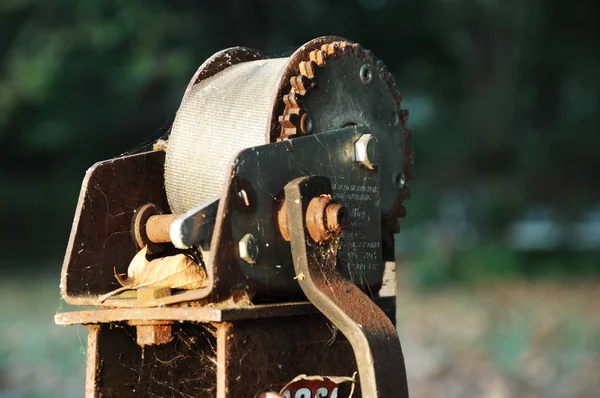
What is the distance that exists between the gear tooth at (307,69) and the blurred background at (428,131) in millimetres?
6085

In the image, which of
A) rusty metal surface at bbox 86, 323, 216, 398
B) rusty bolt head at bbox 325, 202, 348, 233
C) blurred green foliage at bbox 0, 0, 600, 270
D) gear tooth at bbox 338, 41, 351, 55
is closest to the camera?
rusty bolt head at bbox 325, 202, 348, 233

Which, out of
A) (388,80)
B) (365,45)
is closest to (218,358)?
(388,80)

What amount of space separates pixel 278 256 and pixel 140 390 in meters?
0.62

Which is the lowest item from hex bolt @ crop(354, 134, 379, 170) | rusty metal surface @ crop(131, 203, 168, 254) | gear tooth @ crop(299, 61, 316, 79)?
rusty metal surface @ crop(131, 203, 168, 254)

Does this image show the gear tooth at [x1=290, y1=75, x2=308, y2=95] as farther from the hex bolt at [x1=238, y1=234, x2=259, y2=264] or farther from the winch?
the hex bolt at [x1=238, y1=234, x2=259, y2=264]

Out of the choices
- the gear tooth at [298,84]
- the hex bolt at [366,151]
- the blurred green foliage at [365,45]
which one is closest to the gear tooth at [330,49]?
the gear tooth at [298,84]

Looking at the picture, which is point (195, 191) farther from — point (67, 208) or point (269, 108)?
point (67, 208)

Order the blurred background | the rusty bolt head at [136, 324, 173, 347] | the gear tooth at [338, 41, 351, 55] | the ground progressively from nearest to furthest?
the rusty bolt head at [136, 324, 173, 347] → the gear tooth at [338, 41, 351, 55] → the ground → the blurred background

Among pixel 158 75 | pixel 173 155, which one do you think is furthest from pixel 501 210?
pixel 173 155

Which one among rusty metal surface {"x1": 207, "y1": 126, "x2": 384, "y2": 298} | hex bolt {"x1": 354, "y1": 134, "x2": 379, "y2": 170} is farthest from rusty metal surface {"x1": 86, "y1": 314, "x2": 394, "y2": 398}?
hex bolt {"x1": 354, "y1": 134, "x2": 379, "y2": 170}

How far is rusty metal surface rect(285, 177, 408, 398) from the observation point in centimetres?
233

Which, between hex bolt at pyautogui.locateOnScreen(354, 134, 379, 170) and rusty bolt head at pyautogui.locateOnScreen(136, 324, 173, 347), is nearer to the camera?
rusty bolt head at pyautogui.locateOnScreen(136, 324, 173, 347)

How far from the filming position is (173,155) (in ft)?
9.14

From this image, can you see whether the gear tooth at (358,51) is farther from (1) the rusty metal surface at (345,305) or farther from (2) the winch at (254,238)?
(1) the rusty metal surface at (345,305)
